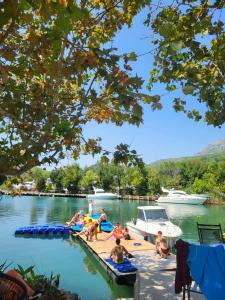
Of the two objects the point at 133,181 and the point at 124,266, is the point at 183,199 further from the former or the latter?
the point at 124,266

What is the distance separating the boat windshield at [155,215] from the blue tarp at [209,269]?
16.2m

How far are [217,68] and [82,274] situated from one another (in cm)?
1195

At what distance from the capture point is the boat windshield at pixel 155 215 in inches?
905

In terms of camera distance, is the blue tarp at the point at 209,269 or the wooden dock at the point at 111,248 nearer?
the blue tarp at the point at 209,269

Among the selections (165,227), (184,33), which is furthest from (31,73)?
(165,227)

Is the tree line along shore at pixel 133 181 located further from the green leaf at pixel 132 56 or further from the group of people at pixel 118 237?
the green leaf at pixel 132 56

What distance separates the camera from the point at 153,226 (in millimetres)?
21781

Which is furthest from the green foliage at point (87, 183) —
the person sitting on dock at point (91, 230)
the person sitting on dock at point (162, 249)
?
the person sitting on dock at point (162, 249)

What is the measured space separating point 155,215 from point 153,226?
1.55 meters

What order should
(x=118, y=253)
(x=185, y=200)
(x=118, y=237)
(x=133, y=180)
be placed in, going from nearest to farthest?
(x=118, y=253) → (x=118, y=237) → (x=185, y=200) → (x=133, y=180)

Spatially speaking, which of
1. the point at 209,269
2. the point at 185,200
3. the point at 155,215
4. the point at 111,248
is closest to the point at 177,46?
the point at 209,269

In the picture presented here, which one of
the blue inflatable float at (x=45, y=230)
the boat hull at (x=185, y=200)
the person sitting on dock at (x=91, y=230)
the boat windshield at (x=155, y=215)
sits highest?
the boat hull at (x=185, y=200)

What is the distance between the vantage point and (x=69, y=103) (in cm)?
852

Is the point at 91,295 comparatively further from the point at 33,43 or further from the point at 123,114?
the point at 33,43
